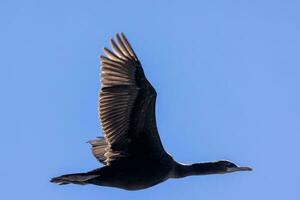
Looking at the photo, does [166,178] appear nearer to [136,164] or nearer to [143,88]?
[136,164]

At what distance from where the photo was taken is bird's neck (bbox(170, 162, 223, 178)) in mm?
20500

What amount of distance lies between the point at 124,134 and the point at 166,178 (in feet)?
4.26

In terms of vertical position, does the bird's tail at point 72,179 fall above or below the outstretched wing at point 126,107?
below

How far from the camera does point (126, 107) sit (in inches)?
789

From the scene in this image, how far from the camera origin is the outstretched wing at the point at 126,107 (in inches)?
785

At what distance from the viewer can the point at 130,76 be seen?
2008cm

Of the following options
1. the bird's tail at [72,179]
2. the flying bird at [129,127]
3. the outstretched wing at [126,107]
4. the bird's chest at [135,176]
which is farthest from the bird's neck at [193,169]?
the bird's tail at [72,179]

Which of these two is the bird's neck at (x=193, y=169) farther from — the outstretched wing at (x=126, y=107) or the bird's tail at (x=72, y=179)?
the bird's tail at (x=72, y=179)

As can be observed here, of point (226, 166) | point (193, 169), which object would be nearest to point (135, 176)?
point (193, 169)

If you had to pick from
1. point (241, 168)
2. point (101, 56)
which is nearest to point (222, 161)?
point (241, 168)

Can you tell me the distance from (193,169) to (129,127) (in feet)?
5.78

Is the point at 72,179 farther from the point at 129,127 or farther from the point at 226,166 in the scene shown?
the point at 226,166

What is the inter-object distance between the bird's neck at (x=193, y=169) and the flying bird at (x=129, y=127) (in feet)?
0.07

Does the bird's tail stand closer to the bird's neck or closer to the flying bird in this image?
the flying bird
